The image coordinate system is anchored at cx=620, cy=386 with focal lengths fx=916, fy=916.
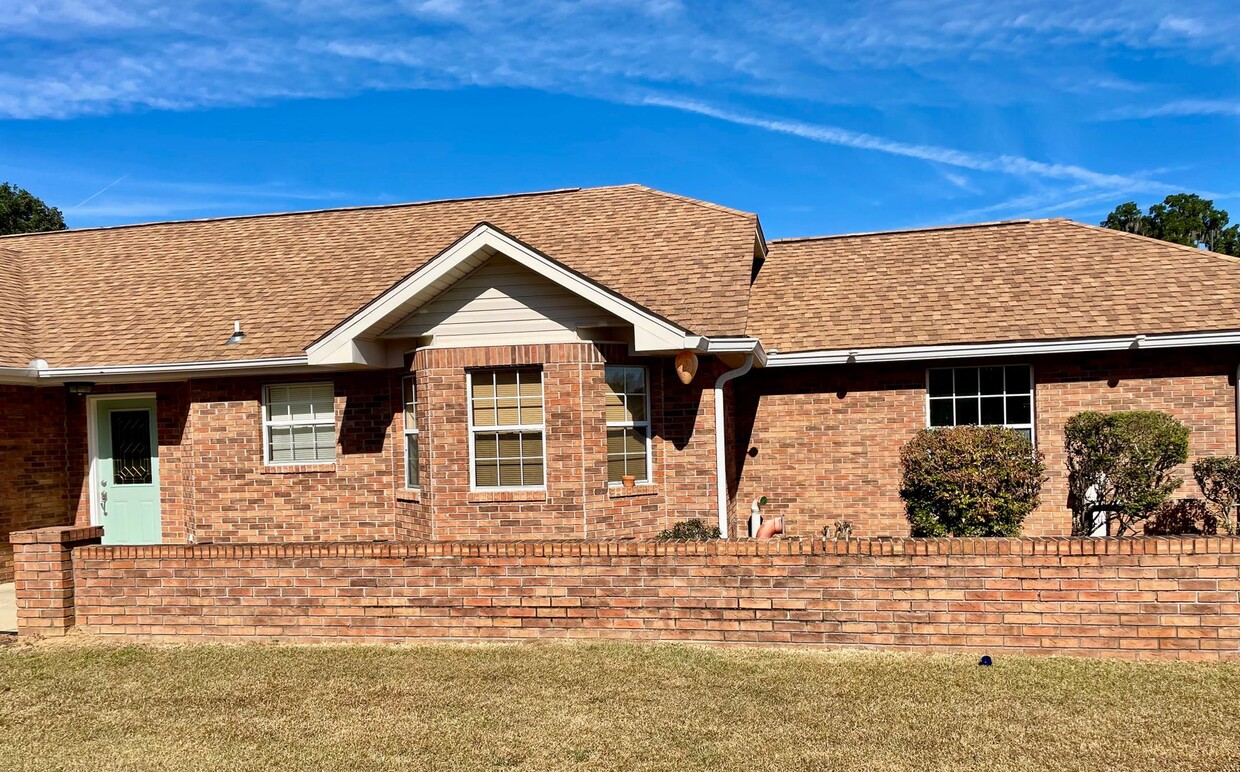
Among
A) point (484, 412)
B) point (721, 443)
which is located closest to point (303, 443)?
point (484, 412)

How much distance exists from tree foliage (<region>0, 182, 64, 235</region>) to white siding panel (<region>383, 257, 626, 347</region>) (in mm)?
36803

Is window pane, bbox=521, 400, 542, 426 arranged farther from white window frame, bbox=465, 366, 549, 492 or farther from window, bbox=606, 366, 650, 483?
window, bbox=606, 366, 650, 483

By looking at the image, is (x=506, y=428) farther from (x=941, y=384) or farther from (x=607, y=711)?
(x=941, y=384)

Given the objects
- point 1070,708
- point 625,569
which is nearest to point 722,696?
point 625,569

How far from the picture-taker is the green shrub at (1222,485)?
389 inches

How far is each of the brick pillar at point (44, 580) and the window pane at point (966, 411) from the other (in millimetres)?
9836

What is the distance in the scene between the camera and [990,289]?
12.4m

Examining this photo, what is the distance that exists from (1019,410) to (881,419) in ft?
5.54

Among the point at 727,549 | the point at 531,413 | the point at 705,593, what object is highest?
the point at 531,413

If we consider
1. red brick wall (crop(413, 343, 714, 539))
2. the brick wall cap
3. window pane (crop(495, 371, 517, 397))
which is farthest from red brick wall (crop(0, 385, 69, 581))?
window pane (crop(495, 371, 517, 397))

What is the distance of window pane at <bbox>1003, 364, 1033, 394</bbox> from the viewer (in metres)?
11.5

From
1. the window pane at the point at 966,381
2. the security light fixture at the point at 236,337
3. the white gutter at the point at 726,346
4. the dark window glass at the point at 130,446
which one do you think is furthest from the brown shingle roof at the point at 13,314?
the window pane at the point at 966,381

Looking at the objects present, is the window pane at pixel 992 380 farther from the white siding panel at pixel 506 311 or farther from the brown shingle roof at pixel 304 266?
the white siding panel at pixel 506 311

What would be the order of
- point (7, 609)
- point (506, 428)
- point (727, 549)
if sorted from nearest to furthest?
point (727, 549) < point (7, 609) < point (506, 428)
